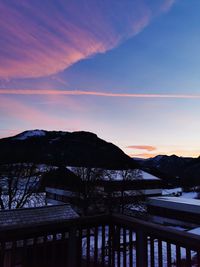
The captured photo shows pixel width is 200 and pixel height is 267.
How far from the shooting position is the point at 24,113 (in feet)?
43.7

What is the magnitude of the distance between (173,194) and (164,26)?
31719 mm

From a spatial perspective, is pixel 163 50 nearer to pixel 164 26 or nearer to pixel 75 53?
pixel 164 26

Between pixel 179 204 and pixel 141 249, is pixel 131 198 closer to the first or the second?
pixel 179 204

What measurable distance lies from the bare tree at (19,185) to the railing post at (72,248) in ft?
46.1

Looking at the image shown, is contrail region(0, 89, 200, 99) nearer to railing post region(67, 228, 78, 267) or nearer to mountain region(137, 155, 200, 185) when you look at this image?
railing post region(67, 228, 78, 267)

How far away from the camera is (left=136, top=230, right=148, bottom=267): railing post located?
80.9 inches

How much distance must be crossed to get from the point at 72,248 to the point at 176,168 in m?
40.9

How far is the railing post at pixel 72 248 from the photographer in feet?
→ 7.25

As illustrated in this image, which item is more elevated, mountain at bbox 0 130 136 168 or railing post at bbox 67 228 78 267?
mountain at bbox 0 130 136 168

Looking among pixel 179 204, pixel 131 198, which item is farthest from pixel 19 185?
pixel 179 204

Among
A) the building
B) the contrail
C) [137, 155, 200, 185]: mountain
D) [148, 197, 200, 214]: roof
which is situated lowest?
[148, 197, 200, 214]: roof

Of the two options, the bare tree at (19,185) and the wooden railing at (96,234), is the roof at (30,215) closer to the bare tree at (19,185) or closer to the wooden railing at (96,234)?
the wooden railing at (96,234)

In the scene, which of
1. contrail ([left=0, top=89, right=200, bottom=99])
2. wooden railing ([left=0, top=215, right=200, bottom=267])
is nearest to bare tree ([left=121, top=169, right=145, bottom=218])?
contrail ([left=0, top=89, right=200, bottom=99])

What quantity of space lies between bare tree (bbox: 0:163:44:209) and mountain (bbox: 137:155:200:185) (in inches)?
937
